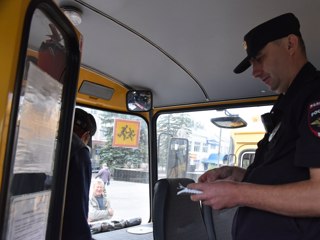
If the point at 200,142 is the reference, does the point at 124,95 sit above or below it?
above

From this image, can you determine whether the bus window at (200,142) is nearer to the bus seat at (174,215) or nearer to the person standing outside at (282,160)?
the bus seat at (174,215)

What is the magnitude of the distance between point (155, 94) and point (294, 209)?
8.70ft

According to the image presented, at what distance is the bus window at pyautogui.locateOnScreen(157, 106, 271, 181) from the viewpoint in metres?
3.72

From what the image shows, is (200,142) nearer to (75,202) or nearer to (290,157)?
(75,202)

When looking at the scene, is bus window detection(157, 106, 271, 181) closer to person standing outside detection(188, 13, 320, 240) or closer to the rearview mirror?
the rearview mirror

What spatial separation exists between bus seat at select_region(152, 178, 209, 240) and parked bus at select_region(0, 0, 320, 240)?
0.11 meters

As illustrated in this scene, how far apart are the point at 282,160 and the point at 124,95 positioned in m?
2.56

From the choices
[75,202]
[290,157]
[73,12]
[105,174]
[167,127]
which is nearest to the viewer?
[290,157]

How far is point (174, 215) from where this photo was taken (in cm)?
266

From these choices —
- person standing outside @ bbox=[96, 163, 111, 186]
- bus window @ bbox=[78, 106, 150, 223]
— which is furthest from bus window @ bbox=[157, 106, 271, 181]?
person standing outside @ bbox=[96, 163, 111, 186]

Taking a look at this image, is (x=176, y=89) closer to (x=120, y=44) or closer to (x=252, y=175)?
(x=120, y=44)

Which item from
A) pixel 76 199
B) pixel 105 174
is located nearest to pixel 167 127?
pixel 105 174

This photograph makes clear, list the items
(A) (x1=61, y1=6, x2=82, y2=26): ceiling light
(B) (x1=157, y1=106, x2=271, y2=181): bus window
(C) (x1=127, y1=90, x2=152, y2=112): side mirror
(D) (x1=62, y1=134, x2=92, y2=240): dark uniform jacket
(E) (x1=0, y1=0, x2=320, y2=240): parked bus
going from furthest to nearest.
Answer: (B) (x1=157, y1=106, x2=271, y2=181): bus window → (C) (x1=127, y1=90, x2=152, y2=112): side mirror → (A) (x1=61, y1=6, x2=82, y2=26): ceiling light → (D) (x1=62, y1=134, x2=92, y2=240): dark uniform jacket → (E) (x1=0, y1=0, x2=320, y2=240): parked bus

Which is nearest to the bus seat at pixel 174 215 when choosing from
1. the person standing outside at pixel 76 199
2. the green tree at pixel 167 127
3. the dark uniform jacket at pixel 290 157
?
the person standing outside at pixel 76 199
